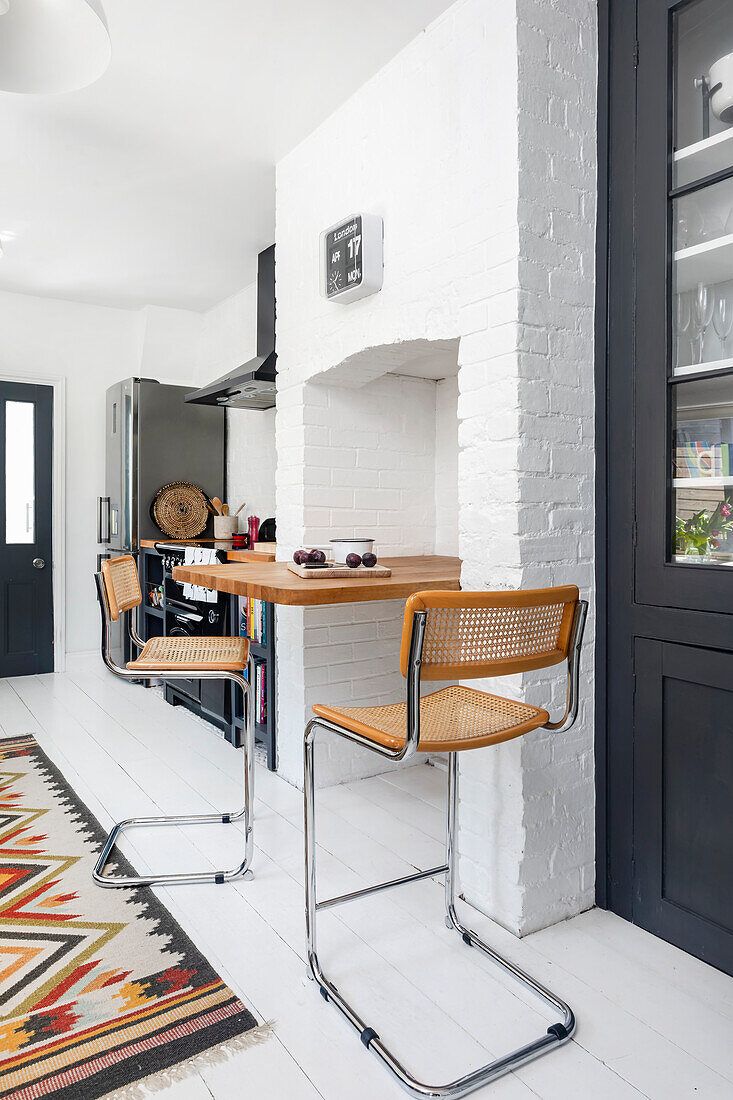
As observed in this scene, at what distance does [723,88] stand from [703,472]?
2.98 feet

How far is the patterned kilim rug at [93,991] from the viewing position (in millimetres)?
1415

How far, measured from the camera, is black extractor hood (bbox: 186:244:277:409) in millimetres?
3311

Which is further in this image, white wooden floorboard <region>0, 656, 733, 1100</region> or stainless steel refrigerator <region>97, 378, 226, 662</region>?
stainless steel refrigerator <region>97, 378, 226, 662</region>

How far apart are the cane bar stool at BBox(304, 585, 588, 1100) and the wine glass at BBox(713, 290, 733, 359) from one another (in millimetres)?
769

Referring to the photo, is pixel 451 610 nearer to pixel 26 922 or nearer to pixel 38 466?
pixel 26 922

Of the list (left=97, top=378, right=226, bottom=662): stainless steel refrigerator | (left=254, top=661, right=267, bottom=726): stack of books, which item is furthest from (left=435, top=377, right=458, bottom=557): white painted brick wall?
(left=97, top=378, right=226, bottom=662): stainless steel refrigerator

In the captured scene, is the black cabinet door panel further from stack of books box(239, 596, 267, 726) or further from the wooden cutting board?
stack of books box(239, 596, 267, 726)

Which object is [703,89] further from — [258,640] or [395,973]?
[258,640]

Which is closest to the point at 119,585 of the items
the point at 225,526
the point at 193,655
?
the point at 193,655

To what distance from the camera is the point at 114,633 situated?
195 inches

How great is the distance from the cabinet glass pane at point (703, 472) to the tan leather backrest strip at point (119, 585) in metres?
1.63

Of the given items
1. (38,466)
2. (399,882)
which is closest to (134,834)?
(399,882)

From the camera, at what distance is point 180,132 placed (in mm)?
2869

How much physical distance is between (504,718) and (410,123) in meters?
1.87
